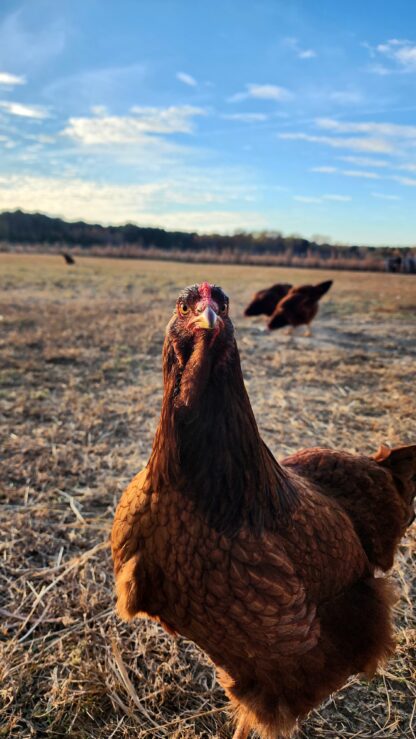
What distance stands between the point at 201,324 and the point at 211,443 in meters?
0.41

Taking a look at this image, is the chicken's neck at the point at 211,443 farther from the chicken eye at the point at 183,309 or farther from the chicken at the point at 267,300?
the chicken at the point at 267,300

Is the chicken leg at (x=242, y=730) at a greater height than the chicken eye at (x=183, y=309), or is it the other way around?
the chicken eye at (x=183, y=309)

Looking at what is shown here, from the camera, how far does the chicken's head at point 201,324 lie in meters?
1.45

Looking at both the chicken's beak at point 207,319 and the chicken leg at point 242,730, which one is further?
the chicken leg at point 242,730

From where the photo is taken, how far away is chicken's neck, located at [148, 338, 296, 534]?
1498mm

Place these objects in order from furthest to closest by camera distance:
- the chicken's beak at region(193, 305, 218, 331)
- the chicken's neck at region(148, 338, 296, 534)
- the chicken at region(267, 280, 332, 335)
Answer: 1. the chicken at region(267, 280, 332, 335)
2. the chicken's neck at region(148, 338, 296, 534)
3. the chicken's beak at region(193, 305, 218, 331)

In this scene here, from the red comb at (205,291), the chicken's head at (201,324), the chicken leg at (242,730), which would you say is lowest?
the chicken leg at (242,730)

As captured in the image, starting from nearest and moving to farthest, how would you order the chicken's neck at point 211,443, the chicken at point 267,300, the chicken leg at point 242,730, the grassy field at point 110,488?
the chicken's neck at point 211,443 → the chicken leg at point 242,730 → the grassy field at point 110,488 → the chicken at point 267,300

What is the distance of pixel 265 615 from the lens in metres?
1.57

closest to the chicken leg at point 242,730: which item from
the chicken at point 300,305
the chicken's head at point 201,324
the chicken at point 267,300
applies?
the chicken's head at point 201,324

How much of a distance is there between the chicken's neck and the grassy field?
122 centimetres

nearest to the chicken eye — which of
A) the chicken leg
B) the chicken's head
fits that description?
the chicken's head

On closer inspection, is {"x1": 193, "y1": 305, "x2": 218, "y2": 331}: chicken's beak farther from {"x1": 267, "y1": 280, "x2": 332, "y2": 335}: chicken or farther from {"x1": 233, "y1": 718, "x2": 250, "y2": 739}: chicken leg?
{"x1": 267, "y1": 280, "x2": 332, "y2": 335}: chicken

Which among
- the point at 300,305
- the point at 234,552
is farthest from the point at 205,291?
the point at 300,305
